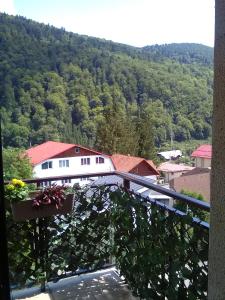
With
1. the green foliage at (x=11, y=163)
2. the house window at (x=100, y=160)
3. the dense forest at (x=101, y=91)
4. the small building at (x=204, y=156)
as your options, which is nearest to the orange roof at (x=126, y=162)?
the house window at (x=100, y=160)

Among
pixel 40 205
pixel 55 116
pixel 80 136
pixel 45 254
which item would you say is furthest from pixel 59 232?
pixel 80 136

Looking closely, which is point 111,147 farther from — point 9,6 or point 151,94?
point 9,6

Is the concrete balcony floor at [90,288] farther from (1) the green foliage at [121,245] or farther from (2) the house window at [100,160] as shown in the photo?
(2) the house window at [100,160]

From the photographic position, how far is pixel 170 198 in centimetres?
185

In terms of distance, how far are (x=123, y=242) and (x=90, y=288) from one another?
1.45 feet

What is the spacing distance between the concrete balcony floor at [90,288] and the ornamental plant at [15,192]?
78 cm

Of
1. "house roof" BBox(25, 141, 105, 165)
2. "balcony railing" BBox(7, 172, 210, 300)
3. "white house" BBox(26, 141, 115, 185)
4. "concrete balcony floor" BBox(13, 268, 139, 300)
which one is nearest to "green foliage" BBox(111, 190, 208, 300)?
"balcony railing" BBox(7, 172, 210, 300)

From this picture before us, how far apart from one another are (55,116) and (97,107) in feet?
19.5

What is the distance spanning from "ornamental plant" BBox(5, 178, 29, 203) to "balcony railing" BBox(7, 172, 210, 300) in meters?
0.18

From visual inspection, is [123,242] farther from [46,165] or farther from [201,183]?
[46,165]

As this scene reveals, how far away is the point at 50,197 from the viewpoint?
2295mm

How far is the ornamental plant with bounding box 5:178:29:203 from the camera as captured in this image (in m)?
2.19

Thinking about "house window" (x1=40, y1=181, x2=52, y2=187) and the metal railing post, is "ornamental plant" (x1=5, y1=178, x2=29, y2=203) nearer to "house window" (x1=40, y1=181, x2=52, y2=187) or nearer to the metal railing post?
"house window" (x1=40, y1=181, x2=52, y2=187)

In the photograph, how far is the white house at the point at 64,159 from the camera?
20.6m
